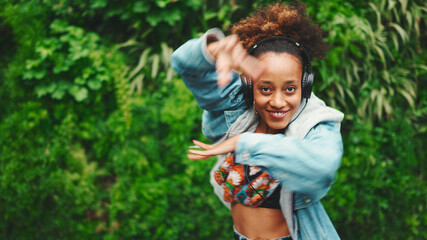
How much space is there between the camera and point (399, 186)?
2.74 m

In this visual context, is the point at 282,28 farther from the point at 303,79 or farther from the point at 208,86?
the point at 208,86

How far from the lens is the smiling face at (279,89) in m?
1.09

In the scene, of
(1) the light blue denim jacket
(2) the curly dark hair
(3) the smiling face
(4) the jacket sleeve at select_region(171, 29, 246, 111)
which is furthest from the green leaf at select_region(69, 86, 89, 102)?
(3) the smiling face

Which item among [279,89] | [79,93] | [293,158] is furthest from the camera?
[79,93]

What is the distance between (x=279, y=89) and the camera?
3.66 feet

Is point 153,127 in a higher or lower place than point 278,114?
lower

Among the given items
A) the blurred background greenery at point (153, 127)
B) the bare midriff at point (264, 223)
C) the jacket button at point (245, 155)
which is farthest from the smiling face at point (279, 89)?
the blurred background greenery at point (153, 127)

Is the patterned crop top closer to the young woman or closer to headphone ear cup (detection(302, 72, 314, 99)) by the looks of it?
the young woman

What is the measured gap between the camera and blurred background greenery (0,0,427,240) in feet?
9.02

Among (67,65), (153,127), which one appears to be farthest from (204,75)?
(67,65)

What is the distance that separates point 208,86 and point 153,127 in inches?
70.0

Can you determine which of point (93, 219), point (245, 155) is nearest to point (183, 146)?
point (93, 219)

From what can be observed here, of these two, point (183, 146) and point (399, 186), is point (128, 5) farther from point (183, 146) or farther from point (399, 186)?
point (399, 186)

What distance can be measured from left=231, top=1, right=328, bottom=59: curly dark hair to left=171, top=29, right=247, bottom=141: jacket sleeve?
140 mm
